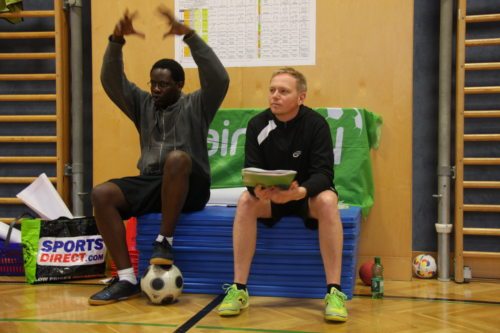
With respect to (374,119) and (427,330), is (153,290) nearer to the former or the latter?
(427,330)

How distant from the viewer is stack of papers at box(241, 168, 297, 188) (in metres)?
2.01

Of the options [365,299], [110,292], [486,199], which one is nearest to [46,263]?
[110,292]

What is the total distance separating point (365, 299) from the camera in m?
2.43

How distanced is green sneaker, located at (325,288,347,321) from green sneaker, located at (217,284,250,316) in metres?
0.34

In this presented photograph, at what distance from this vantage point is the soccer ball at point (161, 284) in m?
2.25

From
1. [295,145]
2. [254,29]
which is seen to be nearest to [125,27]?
[254,29]

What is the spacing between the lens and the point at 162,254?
2.27m

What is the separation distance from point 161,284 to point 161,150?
63 centimetres

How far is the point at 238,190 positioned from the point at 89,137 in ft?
4.00

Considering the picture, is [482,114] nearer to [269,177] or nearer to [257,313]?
[269,177]

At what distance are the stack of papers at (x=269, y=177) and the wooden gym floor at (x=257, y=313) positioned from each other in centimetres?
51

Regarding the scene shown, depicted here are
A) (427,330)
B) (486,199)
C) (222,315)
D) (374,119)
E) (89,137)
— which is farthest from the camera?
(89,137)

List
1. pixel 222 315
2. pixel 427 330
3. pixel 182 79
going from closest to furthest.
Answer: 1. pixel 427 330
2. pixel 222 315
3. pixel 182 79

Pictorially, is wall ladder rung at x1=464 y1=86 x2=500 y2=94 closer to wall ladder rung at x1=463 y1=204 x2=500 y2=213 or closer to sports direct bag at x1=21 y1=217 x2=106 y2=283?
wall ladder rung at x1=463 y1=204 x2=500 y2=213
